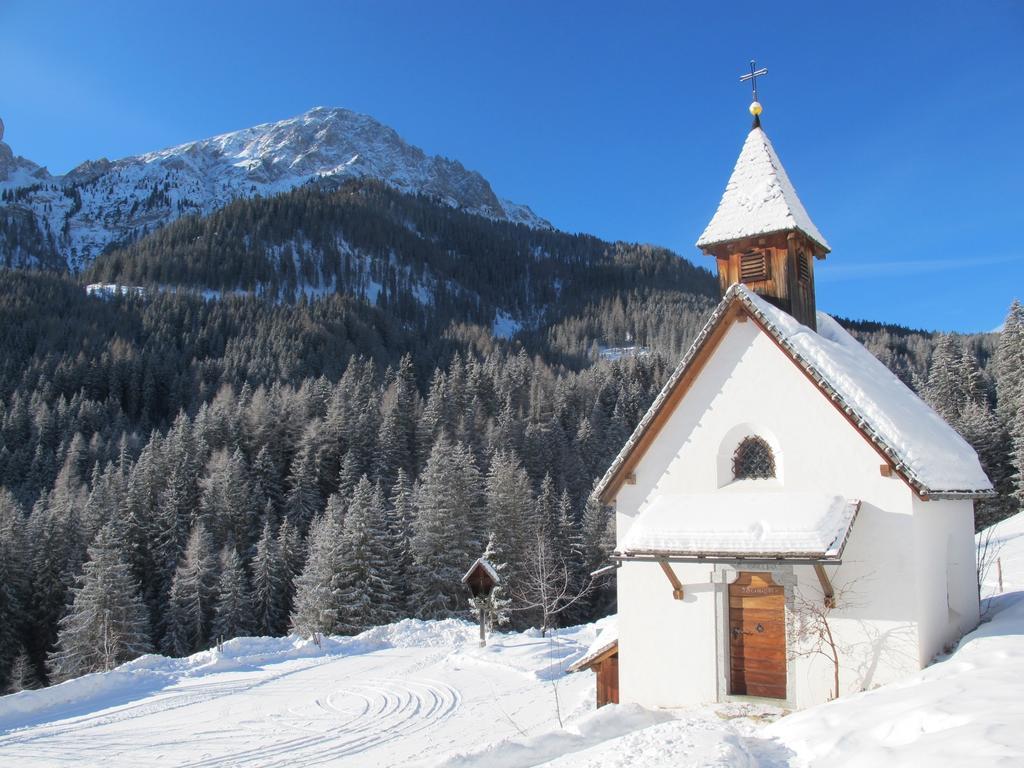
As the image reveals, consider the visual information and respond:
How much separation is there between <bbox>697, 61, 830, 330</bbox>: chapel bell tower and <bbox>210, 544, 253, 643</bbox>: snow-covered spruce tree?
4517 cm

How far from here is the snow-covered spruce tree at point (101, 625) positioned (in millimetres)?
45219

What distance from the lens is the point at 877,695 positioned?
32.4 ft

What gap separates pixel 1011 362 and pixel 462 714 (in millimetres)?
53486

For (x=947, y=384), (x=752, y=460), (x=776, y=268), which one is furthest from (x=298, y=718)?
(x=947, y=384)

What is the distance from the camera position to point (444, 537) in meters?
51.8

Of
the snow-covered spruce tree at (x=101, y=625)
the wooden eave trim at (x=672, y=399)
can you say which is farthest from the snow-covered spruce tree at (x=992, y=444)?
the snow-covered spruce tree at (x=101, y=625)

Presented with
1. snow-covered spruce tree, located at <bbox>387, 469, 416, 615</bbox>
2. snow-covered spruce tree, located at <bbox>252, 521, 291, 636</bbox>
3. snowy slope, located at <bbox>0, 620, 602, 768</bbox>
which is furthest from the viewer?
snow-covered spruce tree, located at <bbox>252, 521, 291, 636</bbox>

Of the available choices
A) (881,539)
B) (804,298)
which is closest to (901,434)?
(881,539)

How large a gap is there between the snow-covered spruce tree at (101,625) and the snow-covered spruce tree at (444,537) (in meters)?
18.1

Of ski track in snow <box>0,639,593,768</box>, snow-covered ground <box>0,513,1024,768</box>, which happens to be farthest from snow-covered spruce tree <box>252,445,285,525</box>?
ski track in snow <box>0,639,593,768</box>

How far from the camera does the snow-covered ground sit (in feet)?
26.4

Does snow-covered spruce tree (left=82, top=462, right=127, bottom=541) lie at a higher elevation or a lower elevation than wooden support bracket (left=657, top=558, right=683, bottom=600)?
lower

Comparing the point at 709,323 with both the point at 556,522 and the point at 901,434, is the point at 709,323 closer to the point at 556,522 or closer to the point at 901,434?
the point at 901,434

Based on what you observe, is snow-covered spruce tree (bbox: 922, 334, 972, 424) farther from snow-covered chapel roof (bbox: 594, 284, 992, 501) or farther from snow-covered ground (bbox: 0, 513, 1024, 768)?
snow-covered chapel roof (bbox: 594, 284, 992, 501)
